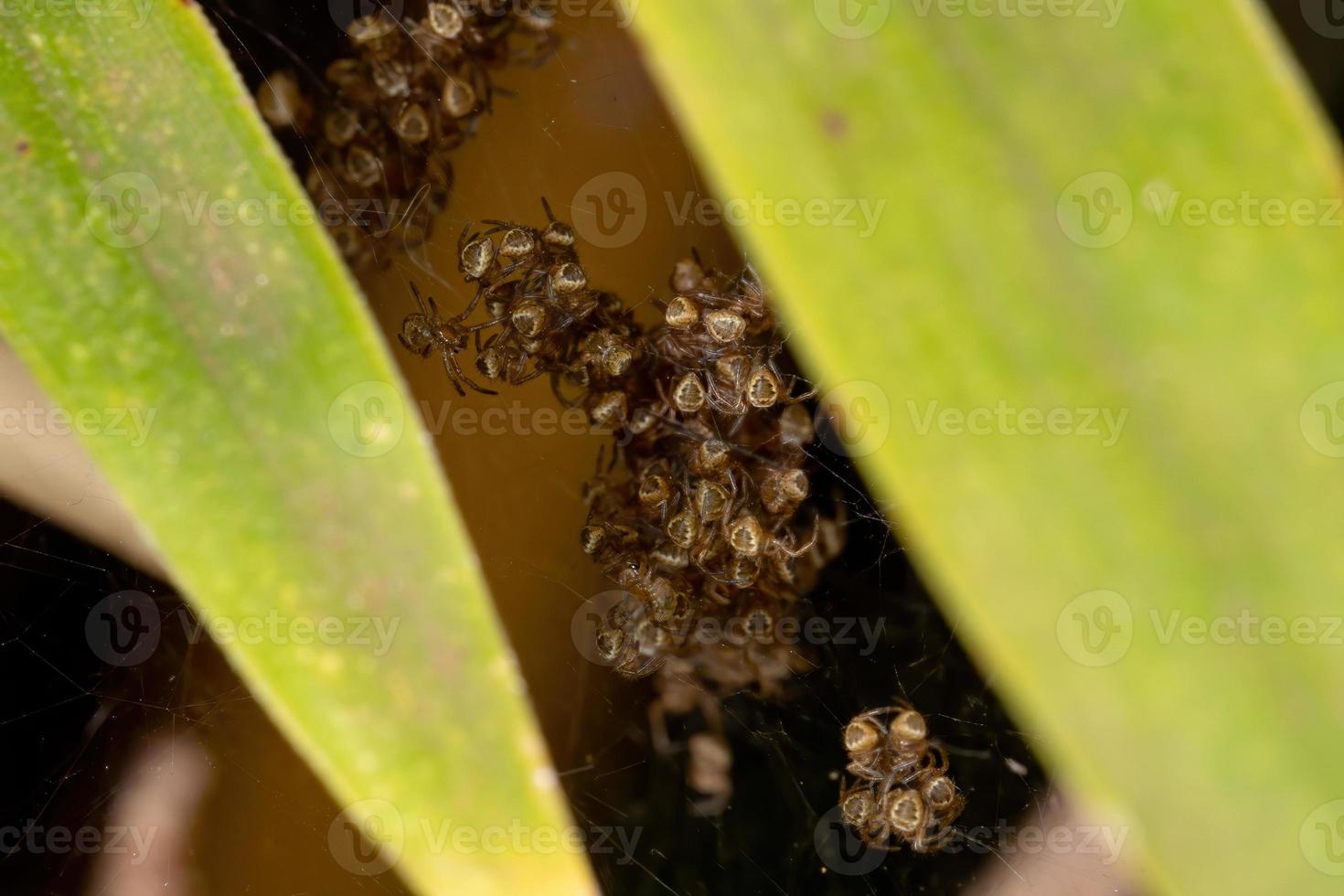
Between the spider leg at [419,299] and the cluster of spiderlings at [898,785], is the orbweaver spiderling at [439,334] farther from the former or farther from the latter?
the cluster of spiderlings at [898,785]

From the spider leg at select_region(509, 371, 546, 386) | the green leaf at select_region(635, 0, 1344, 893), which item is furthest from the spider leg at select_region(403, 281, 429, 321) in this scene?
the green leaf at select_region(635, 0, 1344, 893)

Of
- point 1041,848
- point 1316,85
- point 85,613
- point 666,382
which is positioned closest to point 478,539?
point 666,382

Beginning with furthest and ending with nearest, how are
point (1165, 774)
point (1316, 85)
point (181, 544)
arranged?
point (1316, 85), point (181, 544), point (1165, 774)

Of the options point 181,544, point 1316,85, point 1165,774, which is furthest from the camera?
point 1316,85

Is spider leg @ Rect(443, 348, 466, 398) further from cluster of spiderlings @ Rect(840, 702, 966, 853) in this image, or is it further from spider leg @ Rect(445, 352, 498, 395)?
cluster of spiderlings @ Rect(840, 702, 966, 853)

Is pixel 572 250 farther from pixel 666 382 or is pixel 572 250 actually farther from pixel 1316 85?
pixel 1316 85

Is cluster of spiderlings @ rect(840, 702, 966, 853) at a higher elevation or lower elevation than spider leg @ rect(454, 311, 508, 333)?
lower
